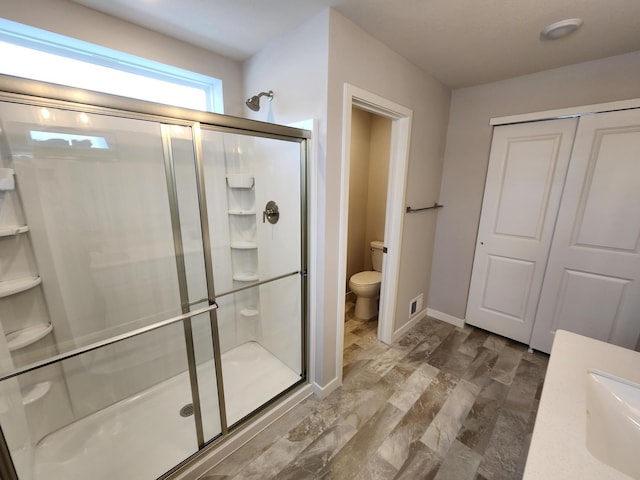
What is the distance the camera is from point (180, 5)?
1.35m

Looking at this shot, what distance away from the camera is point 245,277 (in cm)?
214

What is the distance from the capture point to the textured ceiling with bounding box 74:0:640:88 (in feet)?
4.18

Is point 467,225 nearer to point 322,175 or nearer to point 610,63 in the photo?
point 610,63

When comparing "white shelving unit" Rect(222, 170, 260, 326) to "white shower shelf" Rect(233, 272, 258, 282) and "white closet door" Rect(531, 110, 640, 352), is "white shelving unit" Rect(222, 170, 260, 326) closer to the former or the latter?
"white shower shelf" Rect(233, 272, 258, 282)

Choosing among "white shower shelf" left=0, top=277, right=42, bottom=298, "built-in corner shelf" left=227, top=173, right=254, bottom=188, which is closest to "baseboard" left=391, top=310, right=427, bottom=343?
"built-in corner shelf" left=227, top=173, right=254, bottom=188

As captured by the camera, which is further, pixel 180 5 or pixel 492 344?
pixel 492 344

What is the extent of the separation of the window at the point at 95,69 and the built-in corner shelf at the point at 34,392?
1.64 m

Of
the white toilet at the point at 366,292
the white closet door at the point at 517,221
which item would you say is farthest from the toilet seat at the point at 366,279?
the white closet door at the point at 517,221

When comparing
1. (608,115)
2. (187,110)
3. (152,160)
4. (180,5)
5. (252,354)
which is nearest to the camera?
(187,110)

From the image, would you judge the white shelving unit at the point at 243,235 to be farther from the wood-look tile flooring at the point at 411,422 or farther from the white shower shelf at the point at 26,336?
the white shower shelf at the point at 26,336

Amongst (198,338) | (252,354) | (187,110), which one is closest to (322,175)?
(187,110)

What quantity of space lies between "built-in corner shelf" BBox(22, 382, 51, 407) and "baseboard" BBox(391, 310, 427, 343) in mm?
2372

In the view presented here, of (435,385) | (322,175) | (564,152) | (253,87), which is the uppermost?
(253,87)

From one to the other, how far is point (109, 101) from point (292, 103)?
97 cm
